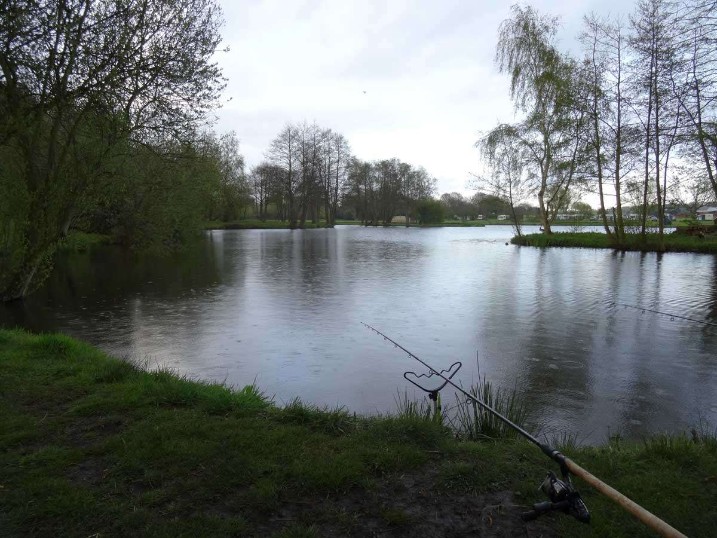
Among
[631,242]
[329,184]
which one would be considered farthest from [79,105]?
[329,184]

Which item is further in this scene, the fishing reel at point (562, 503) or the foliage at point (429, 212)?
the foliage at point (429, 212)

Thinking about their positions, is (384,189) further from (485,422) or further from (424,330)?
(485,422)

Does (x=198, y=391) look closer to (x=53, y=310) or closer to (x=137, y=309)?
(x=137, y=309)

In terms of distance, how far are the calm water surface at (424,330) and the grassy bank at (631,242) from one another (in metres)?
9.84

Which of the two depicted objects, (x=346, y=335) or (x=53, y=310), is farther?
(x=53, y=310)

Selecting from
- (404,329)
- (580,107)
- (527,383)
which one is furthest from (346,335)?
(580,107)

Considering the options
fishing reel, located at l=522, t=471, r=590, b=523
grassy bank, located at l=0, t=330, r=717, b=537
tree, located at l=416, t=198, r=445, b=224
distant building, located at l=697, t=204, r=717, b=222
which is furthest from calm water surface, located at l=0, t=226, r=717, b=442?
tree, located at l=416, t=198, r=445, b=224

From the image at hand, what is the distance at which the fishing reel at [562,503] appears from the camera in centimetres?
243

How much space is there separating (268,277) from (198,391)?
12198 millimetres

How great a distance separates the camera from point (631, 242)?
28.9m

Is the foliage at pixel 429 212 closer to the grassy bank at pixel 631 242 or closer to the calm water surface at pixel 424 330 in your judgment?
the grassy bank at pixel 631 242

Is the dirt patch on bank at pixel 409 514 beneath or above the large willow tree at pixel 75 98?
beneath

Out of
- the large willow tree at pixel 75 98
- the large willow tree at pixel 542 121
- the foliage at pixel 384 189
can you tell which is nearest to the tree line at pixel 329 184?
the foliage at pixel 384 189

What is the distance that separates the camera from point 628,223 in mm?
29719
